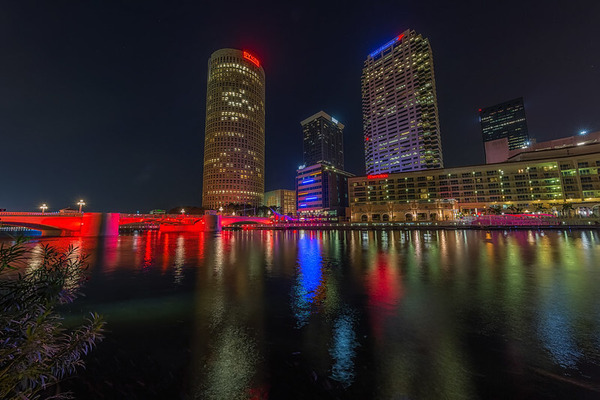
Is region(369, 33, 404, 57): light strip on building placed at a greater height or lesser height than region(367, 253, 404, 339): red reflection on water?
greater

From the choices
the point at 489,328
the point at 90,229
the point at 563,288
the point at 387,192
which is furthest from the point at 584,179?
the point at 90,229

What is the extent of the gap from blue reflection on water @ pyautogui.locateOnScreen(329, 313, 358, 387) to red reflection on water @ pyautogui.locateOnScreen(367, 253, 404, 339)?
0.69 meters

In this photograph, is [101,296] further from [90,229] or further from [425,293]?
[90,229]

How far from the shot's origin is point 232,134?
17500 cm

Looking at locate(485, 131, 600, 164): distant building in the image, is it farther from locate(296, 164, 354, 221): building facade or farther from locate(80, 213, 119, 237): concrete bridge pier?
locate(80, 213, 119, 237): concrete bridge pier

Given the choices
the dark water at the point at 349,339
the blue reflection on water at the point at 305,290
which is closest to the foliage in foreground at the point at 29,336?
the dark water at the point at 349,339

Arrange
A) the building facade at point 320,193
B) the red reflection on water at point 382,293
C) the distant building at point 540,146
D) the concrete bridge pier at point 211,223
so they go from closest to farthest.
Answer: the red reflection on water at point 382,293, the concrete bridge pier at point 211,223, the distant building at point 540,146, the building facade at point 320,193

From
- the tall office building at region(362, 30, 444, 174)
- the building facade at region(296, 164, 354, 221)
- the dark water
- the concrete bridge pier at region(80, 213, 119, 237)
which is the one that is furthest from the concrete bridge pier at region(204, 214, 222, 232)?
the tall office building at region(362, 30, 444, 174)

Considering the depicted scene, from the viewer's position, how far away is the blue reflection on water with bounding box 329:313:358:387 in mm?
4793

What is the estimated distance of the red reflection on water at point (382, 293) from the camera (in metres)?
7.50

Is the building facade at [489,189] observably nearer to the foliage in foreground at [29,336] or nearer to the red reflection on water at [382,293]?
the red reflection on water at [382,293]

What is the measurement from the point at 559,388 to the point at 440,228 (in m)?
71.7

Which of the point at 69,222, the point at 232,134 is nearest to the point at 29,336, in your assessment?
the point at 69,222

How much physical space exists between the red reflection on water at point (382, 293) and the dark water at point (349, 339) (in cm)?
5
